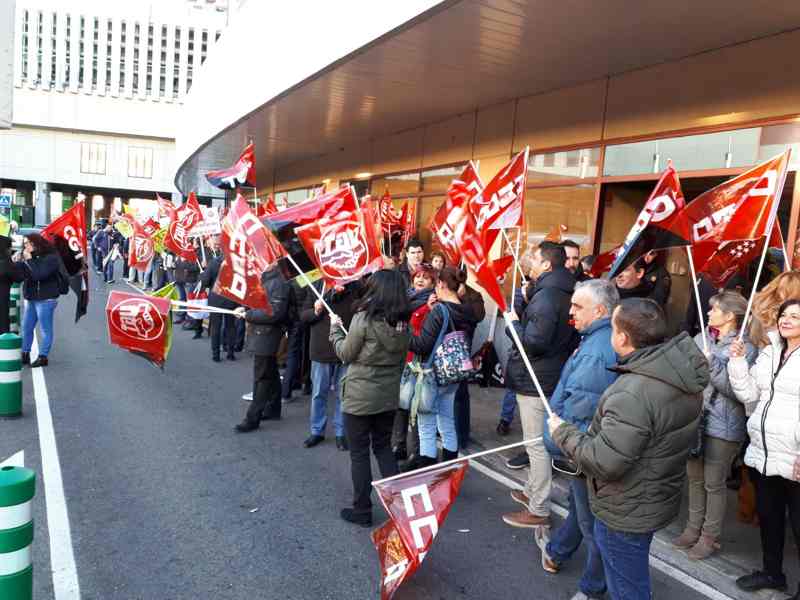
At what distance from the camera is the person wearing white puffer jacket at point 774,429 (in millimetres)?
3660

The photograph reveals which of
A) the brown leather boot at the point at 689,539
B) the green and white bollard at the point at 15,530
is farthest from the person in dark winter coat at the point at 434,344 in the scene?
the green and white bollard at the point at 15,530

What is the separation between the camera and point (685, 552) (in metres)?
4.40

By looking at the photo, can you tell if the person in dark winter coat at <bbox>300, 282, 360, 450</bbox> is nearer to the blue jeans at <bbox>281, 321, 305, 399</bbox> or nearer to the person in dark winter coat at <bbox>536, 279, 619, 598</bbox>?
the blue jeans at <bbox>281, 321, 305, 399</bbox>

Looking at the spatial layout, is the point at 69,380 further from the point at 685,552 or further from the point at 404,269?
the point at 685,552

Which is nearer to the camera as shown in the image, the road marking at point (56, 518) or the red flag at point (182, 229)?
the road marking at point (56, 518)

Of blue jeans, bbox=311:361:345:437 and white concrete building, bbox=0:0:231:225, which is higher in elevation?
white concrete building, bbox=0:0:231:225

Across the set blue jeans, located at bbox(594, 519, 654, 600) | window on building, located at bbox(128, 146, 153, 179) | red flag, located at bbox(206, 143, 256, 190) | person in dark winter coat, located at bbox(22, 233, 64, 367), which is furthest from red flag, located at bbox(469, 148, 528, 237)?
window on building, located at bbox(128, 146, 153, 179)

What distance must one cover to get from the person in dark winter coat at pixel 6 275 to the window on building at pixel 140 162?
51.1 meters

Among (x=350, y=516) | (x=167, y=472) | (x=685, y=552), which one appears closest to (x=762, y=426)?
(x=685, y=552)

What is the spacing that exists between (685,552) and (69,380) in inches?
290

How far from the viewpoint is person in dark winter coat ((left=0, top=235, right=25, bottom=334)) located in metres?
8.29

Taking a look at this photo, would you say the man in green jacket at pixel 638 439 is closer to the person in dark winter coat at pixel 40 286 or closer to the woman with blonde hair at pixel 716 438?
the woman with blonde hair at pixel 716 438

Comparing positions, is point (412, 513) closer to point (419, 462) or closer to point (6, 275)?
point (419, 462)

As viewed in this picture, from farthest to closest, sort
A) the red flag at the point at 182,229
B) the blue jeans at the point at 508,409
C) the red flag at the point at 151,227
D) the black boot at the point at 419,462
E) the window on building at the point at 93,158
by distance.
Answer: the window on building at the point at 93,158 → the red flag at the point at 151,227 → the red flag at the point at 182,229 → the blue jeans at the point at 508,409 → the black boot at the point at 419,462
